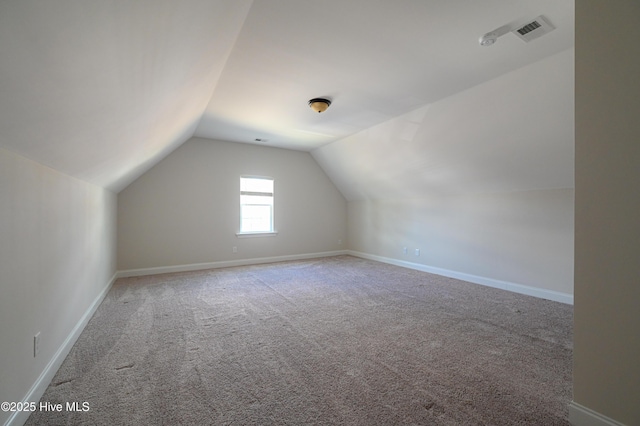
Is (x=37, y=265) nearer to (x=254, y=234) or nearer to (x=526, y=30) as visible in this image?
(x=526, y=30)

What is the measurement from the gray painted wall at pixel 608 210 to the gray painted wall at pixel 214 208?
540 centimetres

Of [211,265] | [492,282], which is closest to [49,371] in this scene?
[211,265]

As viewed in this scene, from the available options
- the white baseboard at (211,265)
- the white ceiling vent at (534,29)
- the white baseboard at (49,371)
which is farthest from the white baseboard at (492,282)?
the white baseboard at (49,371)

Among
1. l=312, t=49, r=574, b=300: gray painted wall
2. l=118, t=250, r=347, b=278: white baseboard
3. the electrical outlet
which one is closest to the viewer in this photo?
the electrical outlet

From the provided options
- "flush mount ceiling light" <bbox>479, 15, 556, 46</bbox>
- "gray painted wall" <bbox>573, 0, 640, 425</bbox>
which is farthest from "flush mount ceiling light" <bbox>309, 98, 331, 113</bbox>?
"gray painted wall" <bbox>573, 0, 640, 425</bbox>

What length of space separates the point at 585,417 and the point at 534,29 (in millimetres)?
2599

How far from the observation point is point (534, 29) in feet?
7.00

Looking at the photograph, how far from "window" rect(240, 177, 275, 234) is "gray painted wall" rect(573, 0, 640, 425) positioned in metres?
5.43

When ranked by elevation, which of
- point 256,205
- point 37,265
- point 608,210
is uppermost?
point 256,205

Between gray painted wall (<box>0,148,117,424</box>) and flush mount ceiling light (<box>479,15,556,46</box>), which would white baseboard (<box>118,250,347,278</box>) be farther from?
flush mount ceiling light (<box>479,15,556,46</box>)

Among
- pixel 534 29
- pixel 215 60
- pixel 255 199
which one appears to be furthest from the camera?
pixel 255 199

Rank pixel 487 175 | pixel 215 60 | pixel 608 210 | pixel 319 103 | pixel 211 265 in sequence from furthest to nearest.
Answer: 1. pixel 211 265
2. pixel 487 175
3. pixel 319 103
4. pixel 215 60
5. pixel 608 210

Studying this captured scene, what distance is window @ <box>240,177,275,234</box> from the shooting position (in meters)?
6.05

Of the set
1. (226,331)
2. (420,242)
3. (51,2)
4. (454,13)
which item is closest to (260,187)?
(420,242)
